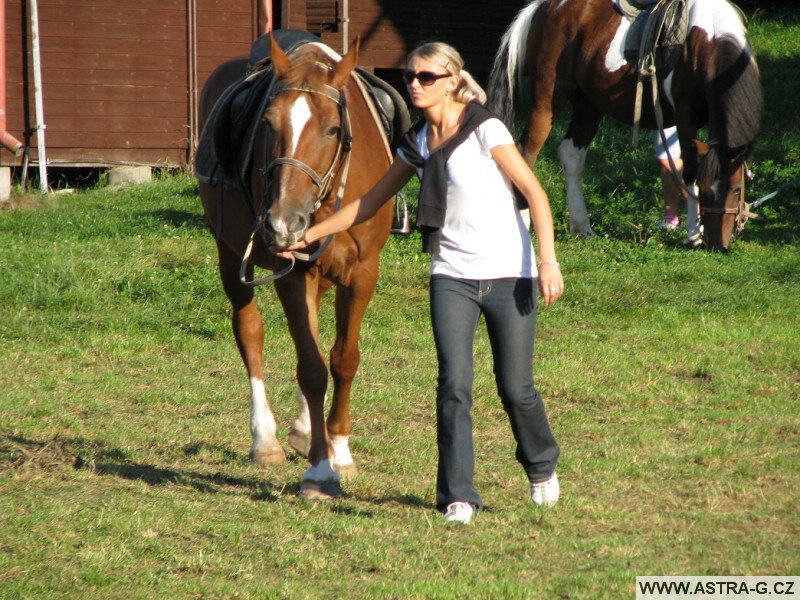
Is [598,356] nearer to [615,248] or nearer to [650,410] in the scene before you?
[650,410]

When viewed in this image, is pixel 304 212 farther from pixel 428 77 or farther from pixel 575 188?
pixel 575 188

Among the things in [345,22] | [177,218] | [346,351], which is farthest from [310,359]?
[345,22]

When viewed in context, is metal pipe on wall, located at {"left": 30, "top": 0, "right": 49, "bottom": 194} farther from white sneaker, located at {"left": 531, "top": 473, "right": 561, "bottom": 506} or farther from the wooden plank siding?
white sneaker, located at {"left": 531, "top": 473, "right": 561, "bottom": 506}

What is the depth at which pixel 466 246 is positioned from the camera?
4.46 metres

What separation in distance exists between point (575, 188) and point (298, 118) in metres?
7.20

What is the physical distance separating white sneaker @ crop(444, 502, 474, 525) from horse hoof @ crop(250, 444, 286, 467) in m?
1.49

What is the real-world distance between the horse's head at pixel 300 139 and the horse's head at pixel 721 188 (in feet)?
17.9

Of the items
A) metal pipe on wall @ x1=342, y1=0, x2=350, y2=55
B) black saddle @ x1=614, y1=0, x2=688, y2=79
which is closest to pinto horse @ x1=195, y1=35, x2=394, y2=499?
black saddle @ x1=614, y1=0, x2=688, y2=79

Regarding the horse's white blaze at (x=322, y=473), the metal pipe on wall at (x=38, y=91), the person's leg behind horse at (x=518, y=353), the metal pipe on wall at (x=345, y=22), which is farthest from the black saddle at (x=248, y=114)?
the metal pipe on wall at (x=345, y=22)

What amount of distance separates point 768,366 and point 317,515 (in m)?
3.87

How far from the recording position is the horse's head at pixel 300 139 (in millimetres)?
4570

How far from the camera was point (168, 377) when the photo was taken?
768 cm

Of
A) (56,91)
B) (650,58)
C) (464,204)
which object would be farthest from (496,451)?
(56,91)

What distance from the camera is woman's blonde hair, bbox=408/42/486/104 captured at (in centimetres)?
442
